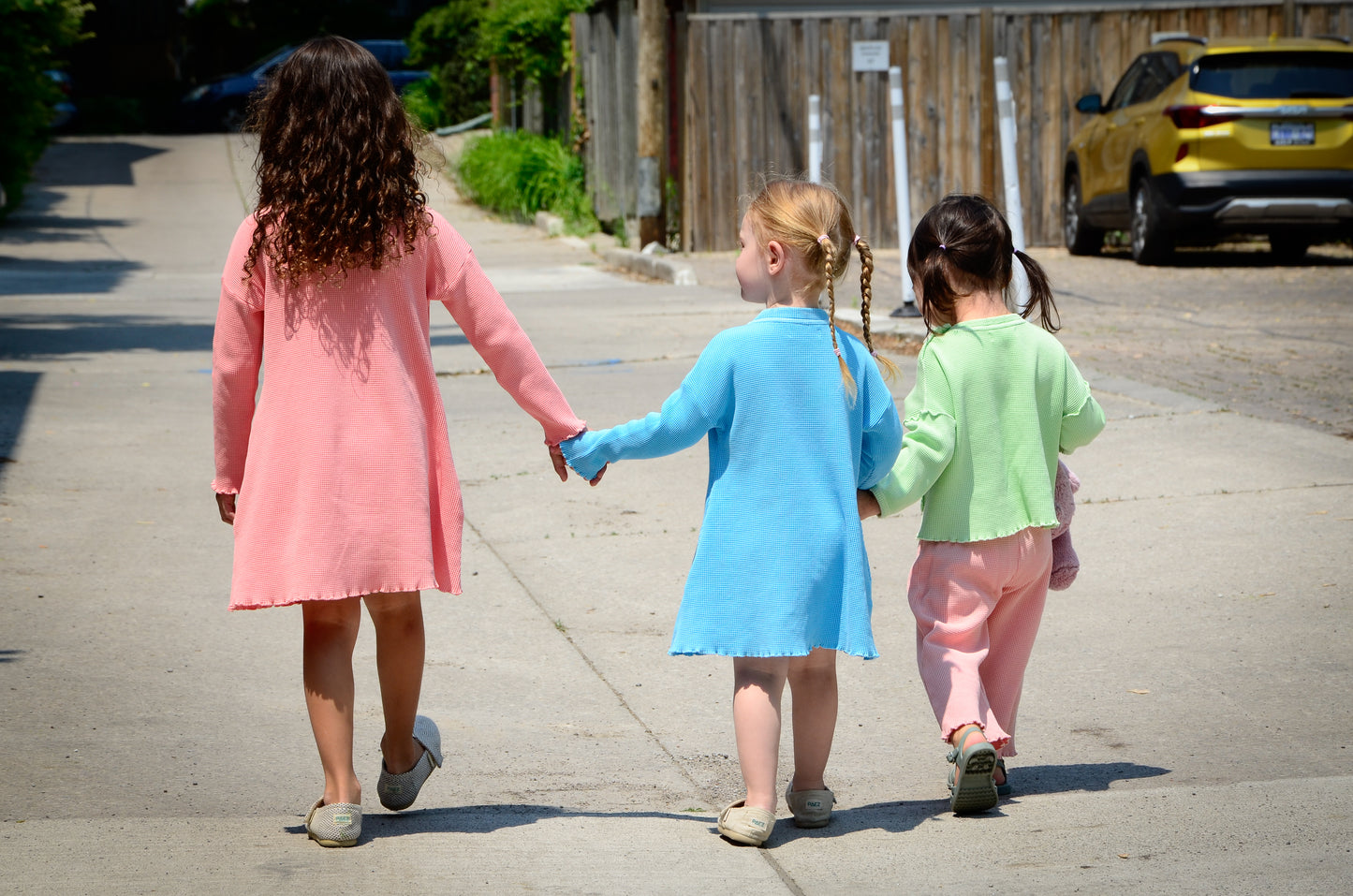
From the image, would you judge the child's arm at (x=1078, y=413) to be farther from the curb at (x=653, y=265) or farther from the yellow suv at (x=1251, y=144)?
the curb at (x=653, y=265)

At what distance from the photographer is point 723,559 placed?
309cm

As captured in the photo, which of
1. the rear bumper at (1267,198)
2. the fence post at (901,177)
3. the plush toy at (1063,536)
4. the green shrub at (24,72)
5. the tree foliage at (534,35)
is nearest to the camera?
the plush toy at (1063,536)

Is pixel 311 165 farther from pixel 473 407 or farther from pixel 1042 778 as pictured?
pixel 473 407

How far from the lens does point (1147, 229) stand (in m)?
13.7

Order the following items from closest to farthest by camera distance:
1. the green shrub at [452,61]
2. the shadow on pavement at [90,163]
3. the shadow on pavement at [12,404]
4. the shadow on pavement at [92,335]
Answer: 1. the shadow on pavement at [12,404]
2. the shadow on pavement at [92,335]
3. the shadow on pavement at [90,163]
4. the green shrub at [452,61]

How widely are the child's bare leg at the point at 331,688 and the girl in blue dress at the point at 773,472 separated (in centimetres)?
68

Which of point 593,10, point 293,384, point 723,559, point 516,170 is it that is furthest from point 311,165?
point 516,170

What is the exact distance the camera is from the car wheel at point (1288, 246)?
46.9 ft

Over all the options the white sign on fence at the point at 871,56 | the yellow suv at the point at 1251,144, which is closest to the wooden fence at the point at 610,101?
the white sign on fence at the point at 871,56

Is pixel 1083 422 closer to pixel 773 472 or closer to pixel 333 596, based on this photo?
pixel 773 472

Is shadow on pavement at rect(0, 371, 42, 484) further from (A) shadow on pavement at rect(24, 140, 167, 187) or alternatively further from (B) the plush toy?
(A) shadow on pavement at rect(24, 140, 167, 187)

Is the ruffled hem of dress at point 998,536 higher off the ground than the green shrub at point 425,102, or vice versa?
the green shrub at point 425,102

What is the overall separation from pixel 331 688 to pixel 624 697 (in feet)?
4.09

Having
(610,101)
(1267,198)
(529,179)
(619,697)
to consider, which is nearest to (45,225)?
(529,179)
